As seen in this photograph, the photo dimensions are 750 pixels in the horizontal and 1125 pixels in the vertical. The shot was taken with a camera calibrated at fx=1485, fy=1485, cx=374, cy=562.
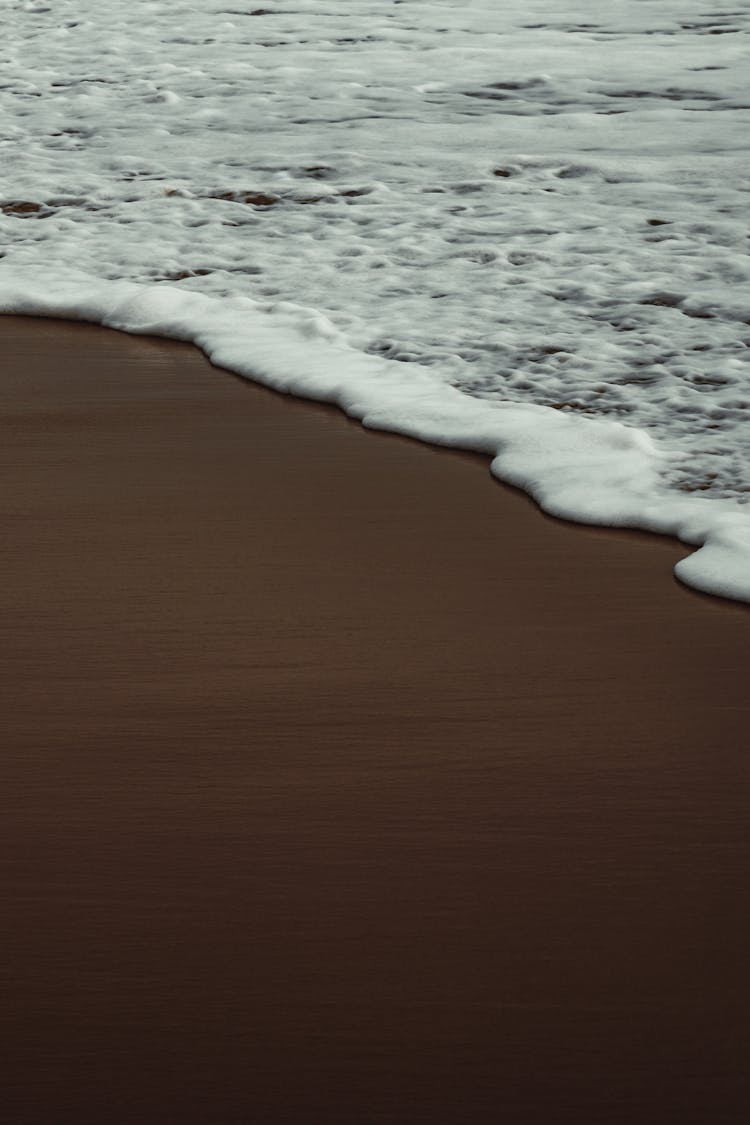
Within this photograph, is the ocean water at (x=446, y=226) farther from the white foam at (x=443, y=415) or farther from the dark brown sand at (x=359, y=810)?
the dark brown sand at (x=359, y=810)

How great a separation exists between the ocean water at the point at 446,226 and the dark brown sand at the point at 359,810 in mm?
271

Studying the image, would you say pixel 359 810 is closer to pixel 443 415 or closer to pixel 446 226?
pixel 443 415

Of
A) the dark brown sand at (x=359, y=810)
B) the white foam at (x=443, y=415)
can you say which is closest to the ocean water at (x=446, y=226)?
the white foam at (x=443, y=415)

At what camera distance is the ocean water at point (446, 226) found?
214cm

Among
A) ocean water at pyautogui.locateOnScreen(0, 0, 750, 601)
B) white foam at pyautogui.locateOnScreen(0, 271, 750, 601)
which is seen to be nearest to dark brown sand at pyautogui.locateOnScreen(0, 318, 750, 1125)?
white foam at pyautogui.locateOnScreen(0, 271, 750, 601)

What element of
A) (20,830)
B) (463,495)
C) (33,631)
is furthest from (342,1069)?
(463,495)

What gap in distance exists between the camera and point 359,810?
124 centimetres

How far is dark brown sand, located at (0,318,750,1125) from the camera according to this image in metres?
0.98

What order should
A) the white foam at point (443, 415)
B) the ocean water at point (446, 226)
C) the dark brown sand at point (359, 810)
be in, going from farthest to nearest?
the ocean water at point (446, 226), the white foam at point (443, 415), the dark brown sand at point (359, 810)

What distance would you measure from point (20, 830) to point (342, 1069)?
1.23ft

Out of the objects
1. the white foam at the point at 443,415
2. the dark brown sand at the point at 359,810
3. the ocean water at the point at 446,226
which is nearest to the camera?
the dark brown sand at the point at 359,810

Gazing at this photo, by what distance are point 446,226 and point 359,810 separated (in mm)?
2183

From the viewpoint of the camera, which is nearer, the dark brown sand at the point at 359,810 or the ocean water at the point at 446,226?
the dark brown sand at the point at 359,810

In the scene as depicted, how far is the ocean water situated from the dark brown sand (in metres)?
0.27
